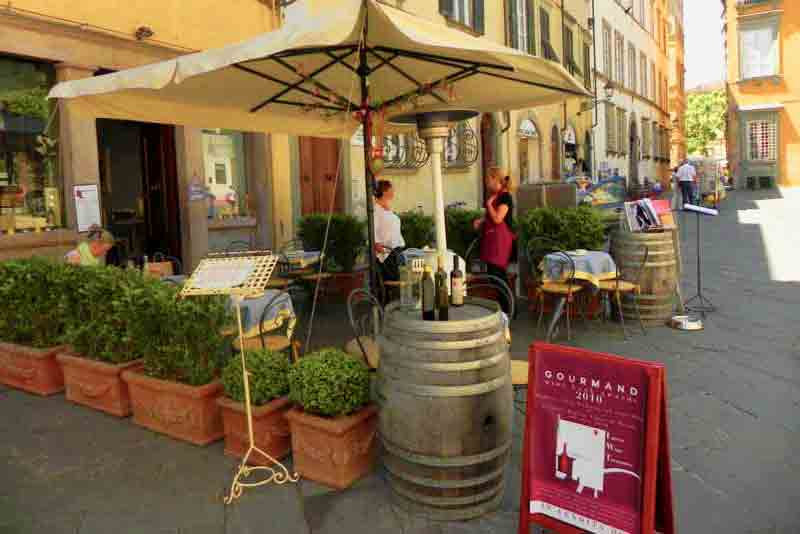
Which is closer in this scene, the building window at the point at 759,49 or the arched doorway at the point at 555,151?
the arched doorway at the point at 555,151

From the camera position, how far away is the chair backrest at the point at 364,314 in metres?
3.88

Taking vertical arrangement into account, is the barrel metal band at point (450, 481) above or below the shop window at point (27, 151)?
below

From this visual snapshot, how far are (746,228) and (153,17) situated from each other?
13.7 meters

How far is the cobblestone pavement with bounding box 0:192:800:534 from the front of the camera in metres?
3.13

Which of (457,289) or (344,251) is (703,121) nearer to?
(344,251)

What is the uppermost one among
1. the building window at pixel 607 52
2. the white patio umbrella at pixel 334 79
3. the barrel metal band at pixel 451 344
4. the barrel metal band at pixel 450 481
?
the building window at pixel 607 52

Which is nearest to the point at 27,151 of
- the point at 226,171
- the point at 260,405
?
the point at 226,171

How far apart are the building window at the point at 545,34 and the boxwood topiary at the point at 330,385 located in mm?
17353

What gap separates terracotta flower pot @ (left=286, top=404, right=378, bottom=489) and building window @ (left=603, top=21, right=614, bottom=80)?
25.1 m

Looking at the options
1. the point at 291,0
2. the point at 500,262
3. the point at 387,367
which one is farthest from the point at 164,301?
the point at 291,0

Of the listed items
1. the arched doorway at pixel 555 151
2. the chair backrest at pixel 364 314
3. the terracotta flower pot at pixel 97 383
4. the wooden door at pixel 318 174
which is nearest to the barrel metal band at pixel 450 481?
the chair backrest at pixel 364 314

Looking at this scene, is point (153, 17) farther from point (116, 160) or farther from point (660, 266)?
point (660, 266)

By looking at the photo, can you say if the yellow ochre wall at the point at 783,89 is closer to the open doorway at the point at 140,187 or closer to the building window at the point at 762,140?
the building window at the point at 762,140

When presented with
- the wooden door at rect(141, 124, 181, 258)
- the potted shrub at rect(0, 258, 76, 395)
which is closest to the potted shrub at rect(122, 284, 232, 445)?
the potted shrub at rect(0, 258, 76, 395)
